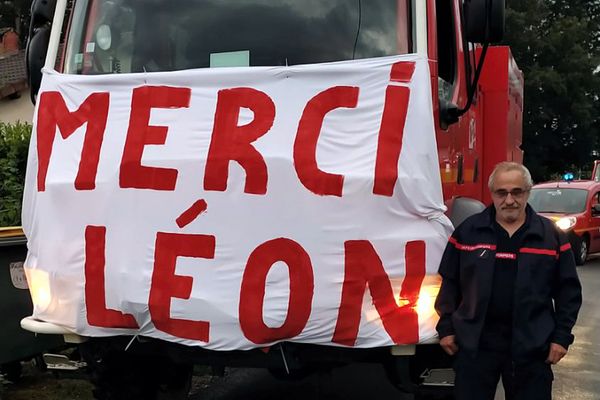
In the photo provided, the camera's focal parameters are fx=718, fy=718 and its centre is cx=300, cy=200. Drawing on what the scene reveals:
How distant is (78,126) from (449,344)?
218 cm

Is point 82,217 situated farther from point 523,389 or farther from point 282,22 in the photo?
point 523,389

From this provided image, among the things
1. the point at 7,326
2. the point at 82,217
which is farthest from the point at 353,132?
the point at 7,326

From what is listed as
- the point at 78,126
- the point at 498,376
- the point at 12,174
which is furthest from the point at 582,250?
the point at 78,126

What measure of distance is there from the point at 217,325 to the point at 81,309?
728mm

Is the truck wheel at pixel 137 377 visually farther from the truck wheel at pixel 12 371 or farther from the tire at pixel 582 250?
the tire at pixel 582 250

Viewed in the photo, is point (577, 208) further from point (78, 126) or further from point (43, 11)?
point (78, 126)

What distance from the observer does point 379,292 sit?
133 inches

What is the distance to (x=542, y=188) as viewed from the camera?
48.7 ft

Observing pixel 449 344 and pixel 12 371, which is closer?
pixel 449 344

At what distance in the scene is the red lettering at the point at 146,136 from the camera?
11.5ft

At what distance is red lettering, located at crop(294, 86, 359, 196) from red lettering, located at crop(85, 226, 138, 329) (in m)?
1.04

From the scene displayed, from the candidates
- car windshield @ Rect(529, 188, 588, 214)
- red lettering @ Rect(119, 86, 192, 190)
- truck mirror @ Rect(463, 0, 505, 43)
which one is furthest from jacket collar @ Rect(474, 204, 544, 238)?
car windshield @ Rect(529, 188, 588, 214)

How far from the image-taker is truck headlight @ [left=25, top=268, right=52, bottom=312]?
3691mm

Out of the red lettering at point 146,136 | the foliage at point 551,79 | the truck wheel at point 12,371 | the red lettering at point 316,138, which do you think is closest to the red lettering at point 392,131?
the red lettering at point 316,138
